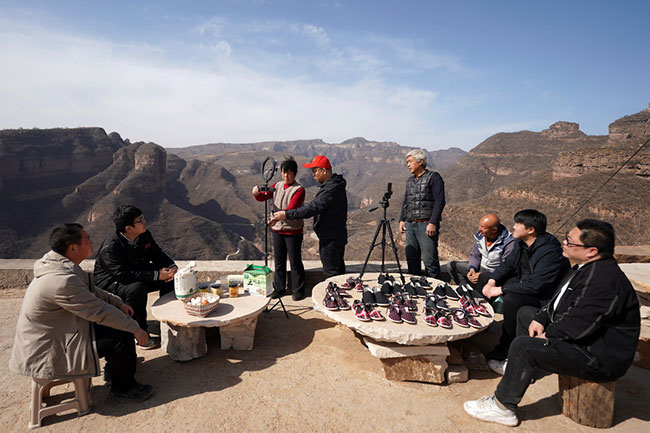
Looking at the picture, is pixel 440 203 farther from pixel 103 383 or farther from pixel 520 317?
pixel 103 383

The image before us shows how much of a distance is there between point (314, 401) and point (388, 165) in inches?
7717

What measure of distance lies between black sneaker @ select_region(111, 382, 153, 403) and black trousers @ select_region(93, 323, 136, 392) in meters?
0.03

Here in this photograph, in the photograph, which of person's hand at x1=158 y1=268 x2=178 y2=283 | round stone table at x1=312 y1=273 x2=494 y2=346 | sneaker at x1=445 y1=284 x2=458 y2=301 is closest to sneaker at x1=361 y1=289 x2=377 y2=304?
round stone table at x1=312 y1=273 x2=494 y2=346

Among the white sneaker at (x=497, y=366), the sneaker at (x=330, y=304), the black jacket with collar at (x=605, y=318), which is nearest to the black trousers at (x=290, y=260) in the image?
the sneaker at (x=330, y=304)

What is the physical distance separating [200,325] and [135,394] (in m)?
0.76

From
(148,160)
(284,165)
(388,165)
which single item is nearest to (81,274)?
(284,165)

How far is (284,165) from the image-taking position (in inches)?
188

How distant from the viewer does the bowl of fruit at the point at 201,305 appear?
343cm

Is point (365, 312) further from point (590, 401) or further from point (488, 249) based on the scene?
point (488, 249)

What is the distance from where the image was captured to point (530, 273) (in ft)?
11.8

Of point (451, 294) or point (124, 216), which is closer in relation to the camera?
point (124, 216)

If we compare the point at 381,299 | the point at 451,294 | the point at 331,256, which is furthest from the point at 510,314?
the point at 331,256

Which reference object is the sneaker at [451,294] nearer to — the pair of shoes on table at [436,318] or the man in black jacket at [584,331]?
the pair of shoes on table at [436,318]

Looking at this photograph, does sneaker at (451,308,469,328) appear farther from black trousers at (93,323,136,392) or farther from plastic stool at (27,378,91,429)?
plastic stool at (27,378,91,429)
